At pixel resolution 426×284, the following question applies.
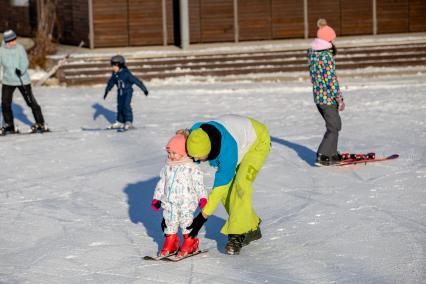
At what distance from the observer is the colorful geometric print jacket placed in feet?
43.0

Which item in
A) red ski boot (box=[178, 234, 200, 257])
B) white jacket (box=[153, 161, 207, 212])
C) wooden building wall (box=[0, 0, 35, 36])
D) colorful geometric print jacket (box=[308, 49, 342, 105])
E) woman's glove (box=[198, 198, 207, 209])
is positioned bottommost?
red ski boot (box=[178, 234, 200, 257])

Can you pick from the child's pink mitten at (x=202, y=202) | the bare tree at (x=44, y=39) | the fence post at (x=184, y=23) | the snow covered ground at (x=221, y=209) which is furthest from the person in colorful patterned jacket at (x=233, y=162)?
the fence post at (x=184, y=23)

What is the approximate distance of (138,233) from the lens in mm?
10148

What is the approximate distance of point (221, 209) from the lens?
11.1m

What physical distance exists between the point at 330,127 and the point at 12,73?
511 cm

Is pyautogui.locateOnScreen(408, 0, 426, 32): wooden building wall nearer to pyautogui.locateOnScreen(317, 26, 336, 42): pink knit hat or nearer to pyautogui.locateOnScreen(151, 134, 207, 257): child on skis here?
pyautogui.locateOnScreen(317, 26, 336, 42): pink knit hat

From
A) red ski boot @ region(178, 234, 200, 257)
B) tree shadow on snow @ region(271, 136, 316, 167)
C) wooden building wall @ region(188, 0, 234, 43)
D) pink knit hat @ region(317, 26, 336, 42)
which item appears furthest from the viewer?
wooden building wall @ region(188, 0, 234, 43)

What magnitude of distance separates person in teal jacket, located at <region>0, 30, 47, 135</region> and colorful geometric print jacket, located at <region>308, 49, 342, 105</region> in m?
4.76

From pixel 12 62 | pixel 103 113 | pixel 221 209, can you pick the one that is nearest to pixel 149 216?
pixel 221 209

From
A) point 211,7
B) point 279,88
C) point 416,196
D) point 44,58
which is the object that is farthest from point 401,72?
point 416,196

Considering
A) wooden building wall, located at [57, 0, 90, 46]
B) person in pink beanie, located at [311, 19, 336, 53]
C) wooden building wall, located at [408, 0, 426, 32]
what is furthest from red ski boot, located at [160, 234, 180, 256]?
wooden building wall, located at [408, 0, 426, 32]

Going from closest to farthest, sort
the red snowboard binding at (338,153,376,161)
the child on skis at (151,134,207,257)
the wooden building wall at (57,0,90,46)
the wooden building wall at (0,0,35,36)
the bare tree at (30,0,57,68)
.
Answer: the child on skis at (151,134,207,257)
the red snowboard binding at (338,153,376,161)
the bare tree at (30,0,57,68)
the wooden building wall at (57,0,90,46)
the wooden building wall at (0,0,35,36)

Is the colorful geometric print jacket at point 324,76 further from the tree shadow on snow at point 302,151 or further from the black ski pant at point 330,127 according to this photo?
the tree shadow on snow at point 302,151

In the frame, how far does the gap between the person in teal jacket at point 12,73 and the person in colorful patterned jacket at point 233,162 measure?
7.35m
